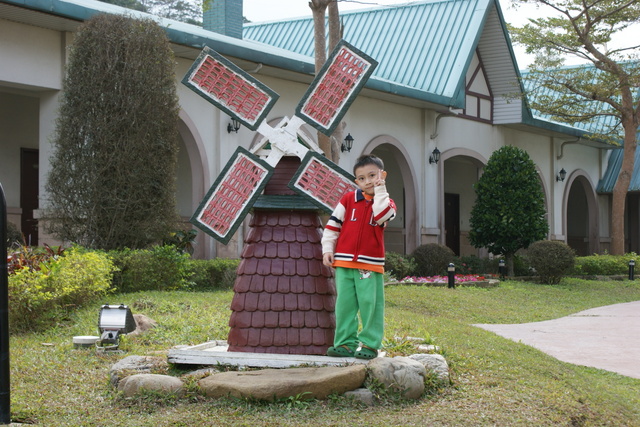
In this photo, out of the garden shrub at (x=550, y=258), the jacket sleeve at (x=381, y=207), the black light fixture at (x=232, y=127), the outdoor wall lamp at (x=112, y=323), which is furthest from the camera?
the garden shrub at (x=550, y=258)

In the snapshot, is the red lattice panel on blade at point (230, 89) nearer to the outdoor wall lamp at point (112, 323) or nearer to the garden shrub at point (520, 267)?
the outdoor wall lamp at point (112, 323)

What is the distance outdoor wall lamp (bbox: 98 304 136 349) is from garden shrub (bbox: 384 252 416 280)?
9.99 metres

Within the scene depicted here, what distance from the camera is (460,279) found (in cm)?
1708

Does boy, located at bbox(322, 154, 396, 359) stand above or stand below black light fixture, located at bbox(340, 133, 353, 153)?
below

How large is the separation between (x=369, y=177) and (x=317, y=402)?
174 centimetres

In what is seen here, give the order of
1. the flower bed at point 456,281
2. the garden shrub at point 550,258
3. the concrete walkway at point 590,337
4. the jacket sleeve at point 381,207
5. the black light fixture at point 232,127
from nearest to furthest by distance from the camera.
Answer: the jacket sleeve at point 381,207, the concrete walkway at point 590,337, the black light fixture at point 232,127, the flower bed at point 456,281, the garden shrub at point 550,258

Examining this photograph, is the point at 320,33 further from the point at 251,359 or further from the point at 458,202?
the point at 458,202

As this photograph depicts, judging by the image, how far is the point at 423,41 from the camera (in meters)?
21.8

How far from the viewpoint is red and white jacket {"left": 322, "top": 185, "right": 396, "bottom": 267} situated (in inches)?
241

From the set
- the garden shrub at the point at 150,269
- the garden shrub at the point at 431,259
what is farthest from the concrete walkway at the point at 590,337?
the garden shrub at the point at 431,259

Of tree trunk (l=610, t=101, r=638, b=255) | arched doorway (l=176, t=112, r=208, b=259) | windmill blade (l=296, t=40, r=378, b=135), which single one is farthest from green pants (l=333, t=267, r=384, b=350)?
tree trunk (l=610, t=101, r=638, b=255)

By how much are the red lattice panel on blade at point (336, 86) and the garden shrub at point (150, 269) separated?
5.48m

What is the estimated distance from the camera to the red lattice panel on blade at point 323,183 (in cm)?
637

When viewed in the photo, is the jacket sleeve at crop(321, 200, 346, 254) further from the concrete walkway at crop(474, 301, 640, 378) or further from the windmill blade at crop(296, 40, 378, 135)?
the concrete walkway at crop(474, 301, 640, 378)
